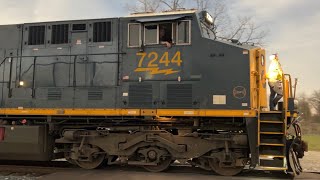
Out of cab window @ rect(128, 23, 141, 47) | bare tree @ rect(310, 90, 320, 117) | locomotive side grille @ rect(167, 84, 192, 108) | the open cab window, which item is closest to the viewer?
Answer: locomotive side grille @ rect(167, 84, 192, 108)

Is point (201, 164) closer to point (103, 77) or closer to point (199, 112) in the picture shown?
point (199, 112)

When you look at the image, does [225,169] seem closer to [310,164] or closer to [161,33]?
[161,33]

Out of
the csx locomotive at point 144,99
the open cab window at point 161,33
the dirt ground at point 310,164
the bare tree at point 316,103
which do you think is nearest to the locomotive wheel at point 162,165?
the csx locomotive at point 144,99

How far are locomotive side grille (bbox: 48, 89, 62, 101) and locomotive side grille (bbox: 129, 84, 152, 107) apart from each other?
200 centimetres

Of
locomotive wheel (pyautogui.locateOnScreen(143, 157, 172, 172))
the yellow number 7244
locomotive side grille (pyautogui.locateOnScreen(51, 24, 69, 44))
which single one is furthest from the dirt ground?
locomotive side grille (pyautogui.locateOnScreen(51, 24, 69, 44))

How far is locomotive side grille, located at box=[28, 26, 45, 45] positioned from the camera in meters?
9.57

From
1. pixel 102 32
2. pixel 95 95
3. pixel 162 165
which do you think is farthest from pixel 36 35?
pixel 162 165

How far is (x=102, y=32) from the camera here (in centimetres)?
909

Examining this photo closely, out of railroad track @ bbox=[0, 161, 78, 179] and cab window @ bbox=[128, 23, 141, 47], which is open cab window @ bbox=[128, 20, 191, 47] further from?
railroad track @ bbox=[0, 161, 78, 179]

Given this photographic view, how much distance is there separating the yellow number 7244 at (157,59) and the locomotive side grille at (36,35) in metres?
3.02

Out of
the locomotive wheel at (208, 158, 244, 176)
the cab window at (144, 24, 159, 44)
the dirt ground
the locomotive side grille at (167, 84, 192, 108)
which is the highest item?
the cab window at (144, 24, 159, 44)

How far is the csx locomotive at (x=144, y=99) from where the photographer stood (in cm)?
796

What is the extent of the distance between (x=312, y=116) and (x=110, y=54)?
1667 inches

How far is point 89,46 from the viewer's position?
914 cm
